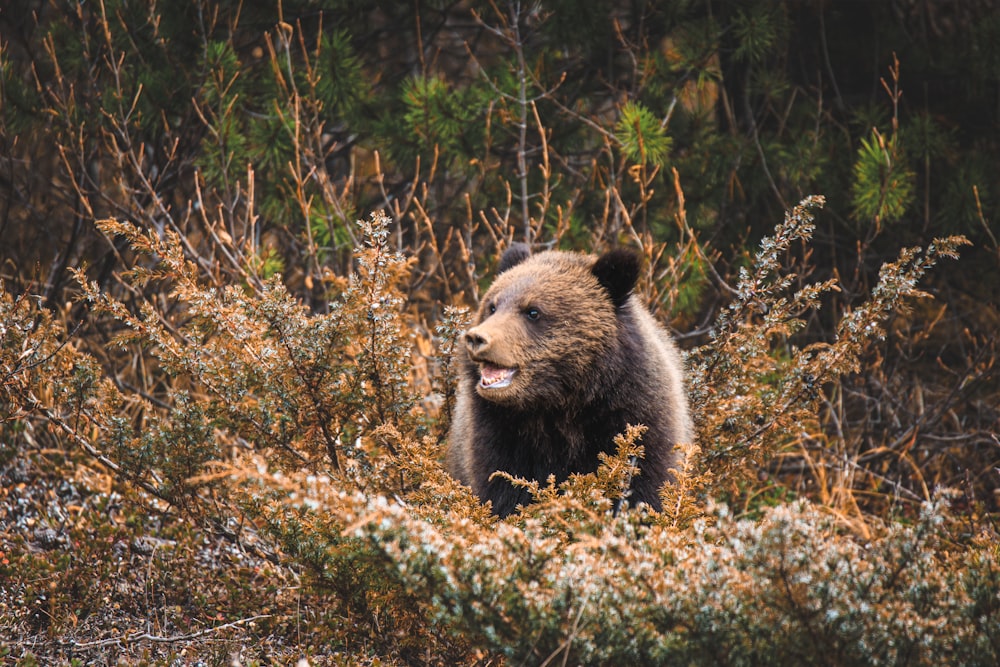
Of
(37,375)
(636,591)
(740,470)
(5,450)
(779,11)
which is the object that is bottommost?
(5,450)

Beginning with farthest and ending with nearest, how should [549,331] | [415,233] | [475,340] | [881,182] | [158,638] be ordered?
1. [415,233]
2. [881,182]
3. [549,331]
4. [475,340]
5. [158,638]

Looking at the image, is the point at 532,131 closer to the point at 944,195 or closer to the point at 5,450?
the point at 944,195

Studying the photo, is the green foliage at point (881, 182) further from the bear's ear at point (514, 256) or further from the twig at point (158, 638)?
the twig at point (158, 638)

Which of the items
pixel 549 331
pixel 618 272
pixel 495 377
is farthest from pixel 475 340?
pixel 618 272

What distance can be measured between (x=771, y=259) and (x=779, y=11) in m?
2.81

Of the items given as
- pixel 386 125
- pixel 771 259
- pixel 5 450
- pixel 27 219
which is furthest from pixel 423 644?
pixel 27 219

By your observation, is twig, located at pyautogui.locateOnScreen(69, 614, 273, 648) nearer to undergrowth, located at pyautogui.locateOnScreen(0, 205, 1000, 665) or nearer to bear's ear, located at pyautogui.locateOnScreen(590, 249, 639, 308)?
undergrowth, located at pyautogui.locateOnScreen(0, 205, 1000, 665)

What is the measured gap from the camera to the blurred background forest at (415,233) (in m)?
4.54

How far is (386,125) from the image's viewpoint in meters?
6.77

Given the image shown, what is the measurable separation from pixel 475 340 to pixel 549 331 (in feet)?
1.32

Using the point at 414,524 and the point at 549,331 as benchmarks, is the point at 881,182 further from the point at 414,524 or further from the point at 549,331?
the point at 414,524

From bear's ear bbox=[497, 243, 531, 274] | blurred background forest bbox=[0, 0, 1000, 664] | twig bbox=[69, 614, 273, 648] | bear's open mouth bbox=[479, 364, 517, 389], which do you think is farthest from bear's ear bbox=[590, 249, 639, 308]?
twig bbox=[69, 614, 273, 648]

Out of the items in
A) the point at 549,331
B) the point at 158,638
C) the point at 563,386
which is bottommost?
the point at 158,638

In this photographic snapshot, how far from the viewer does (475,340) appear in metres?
4.04
